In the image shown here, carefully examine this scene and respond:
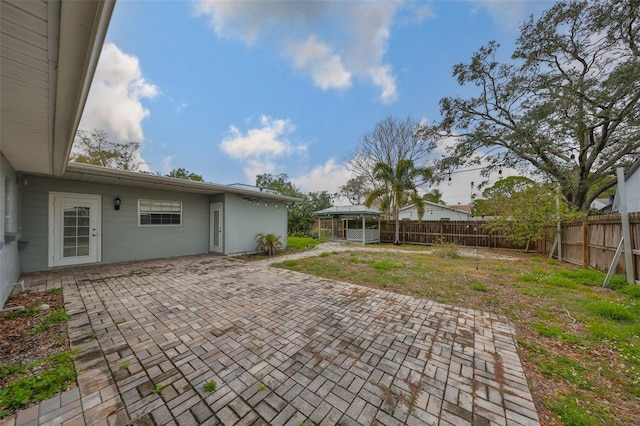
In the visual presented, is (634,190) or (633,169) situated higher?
(633,169)

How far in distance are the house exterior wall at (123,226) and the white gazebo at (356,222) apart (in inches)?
332

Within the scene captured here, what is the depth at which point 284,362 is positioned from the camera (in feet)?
7.29

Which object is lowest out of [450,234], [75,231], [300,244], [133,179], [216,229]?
[300,244]

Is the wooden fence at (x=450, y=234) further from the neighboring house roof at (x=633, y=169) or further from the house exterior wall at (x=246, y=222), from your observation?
the house exterior wall at (x=246, y=222)

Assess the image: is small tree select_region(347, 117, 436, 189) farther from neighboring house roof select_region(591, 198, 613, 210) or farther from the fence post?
neighboring house roof select_region(591, 198, 613, 210)

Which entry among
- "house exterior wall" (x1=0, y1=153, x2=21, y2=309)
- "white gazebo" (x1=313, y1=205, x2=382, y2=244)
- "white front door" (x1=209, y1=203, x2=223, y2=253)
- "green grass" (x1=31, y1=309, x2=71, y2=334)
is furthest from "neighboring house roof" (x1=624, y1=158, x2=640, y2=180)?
"house exterior wall" (x1=0, y1=153, x2=21, y2=309)

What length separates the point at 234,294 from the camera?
13.7 ft

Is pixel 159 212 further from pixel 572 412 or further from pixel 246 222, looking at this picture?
pixel 572 412

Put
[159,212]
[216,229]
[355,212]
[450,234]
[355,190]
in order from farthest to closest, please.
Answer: [355,190], [355,212], [450,234], [216,229], [159,212]

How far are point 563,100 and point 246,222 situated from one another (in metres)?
13.3

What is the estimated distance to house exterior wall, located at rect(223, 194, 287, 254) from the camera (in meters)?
8.24

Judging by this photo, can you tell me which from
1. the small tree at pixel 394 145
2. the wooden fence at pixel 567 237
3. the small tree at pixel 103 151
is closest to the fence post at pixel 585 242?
the wooden fence at pixel 567 237

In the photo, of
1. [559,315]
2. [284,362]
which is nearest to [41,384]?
[284,362]

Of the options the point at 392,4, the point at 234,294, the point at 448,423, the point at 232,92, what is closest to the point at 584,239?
the point at 448,423
